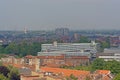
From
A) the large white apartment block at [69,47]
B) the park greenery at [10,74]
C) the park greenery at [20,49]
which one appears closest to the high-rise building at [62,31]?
the large white apartment block at [69,47]

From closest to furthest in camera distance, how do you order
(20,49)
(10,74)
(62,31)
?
1. (10,74)
2. (20,49)
3. (62,31)

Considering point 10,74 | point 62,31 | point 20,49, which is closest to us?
point 10,74

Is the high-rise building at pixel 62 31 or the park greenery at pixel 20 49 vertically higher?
the high-rise building at pixel 62 31

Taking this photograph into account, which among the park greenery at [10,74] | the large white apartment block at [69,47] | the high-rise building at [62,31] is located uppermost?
the high-rise building at [62,31]

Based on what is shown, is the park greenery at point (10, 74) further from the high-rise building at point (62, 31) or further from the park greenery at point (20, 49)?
the high-rise building at point (62, 31)

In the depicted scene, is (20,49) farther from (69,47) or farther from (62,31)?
(62,31)

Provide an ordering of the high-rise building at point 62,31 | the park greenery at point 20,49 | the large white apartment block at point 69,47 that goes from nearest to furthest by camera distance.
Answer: the park greenery at point 20,49 → the large white apartment block at point 69,47 → the high-rise building at point 62,31

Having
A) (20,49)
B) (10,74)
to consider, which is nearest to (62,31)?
(20,49)

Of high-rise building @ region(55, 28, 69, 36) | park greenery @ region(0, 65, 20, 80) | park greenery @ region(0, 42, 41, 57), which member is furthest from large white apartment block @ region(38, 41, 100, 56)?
high-rise building @ region(55, 28, 69, 36)

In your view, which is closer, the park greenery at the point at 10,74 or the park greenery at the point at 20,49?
the park greenery at the point at 10,74

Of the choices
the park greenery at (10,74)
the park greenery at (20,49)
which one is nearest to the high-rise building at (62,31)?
the park greenery at (20,49)

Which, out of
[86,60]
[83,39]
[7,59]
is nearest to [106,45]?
[83,39]

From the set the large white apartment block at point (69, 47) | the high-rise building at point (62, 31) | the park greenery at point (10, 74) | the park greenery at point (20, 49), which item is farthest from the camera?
the high-rise building at point (62, 31)

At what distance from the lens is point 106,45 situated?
238 feet
